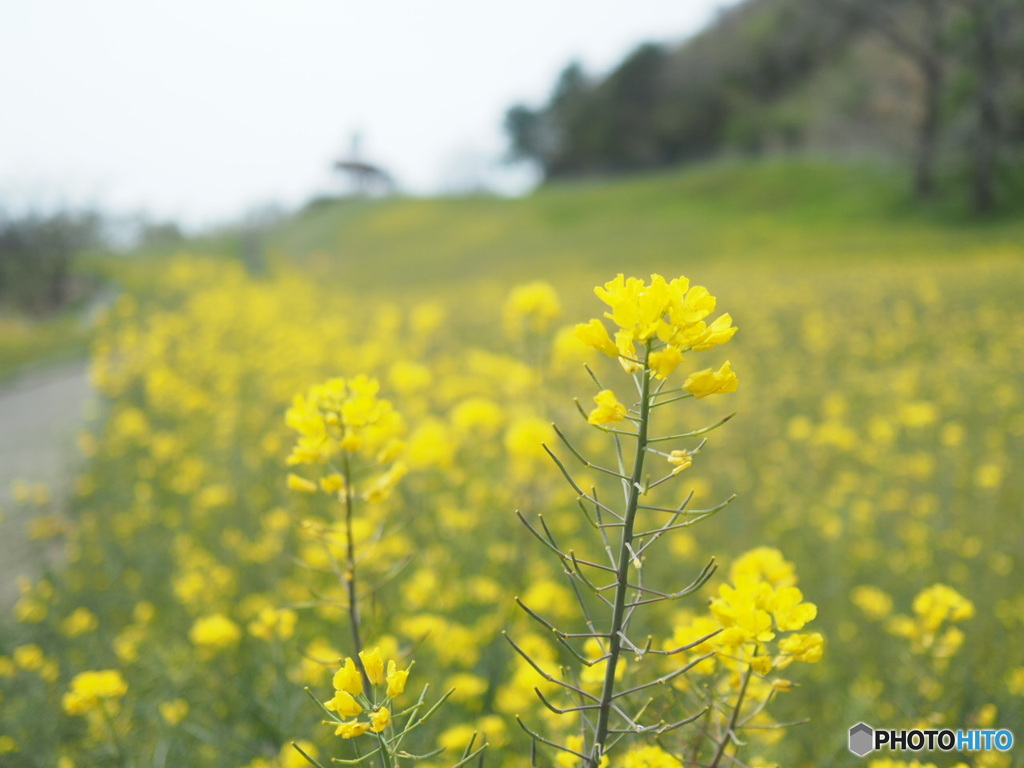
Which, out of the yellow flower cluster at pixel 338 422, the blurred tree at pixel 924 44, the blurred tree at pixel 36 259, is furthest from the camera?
the blurred tree at pixel 924 44

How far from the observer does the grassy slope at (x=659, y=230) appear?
680 inches

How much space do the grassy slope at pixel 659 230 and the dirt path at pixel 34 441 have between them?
10.7 meters

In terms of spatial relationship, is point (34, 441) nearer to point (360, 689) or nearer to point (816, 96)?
point (360, 689)

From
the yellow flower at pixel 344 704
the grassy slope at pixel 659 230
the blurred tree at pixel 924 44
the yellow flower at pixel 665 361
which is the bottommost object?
the yellow flower at pixel 344 704

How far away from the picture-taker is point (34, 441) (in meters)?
6.73

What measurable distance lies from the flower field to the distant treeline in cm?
1548

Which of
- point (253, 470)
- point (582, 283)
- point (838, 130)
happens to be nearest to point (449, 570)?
point (253, 470)

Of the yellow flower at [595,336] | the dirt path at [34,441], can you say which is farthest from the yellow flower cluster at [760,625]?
the dirt path at [34,441]

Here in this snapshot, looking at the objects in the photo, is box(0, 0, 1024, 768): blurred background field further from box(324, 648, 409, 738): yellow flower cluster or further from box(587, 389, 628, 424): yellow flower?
box(587, 389, 628, 424): yellow flower

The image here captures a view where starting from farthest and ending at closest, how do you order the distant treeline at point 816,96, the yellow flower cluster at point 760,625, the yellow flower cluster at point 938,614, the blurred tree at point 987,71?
the distant treeline at point 816,96 → the blurred tree at point 987,71 → the yellow flower cluster at point 938,614 → the yellow flower cluster at point 760,625

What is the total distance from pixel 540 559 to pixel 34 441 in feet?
20.2

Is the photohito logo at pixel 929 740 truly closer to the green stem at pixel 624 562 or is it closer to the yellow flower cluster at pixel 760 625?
the yellow flower cluster at pixel 760 625

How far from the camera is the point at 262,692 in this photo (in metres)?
2.23

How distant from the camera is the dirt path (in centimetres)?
427
